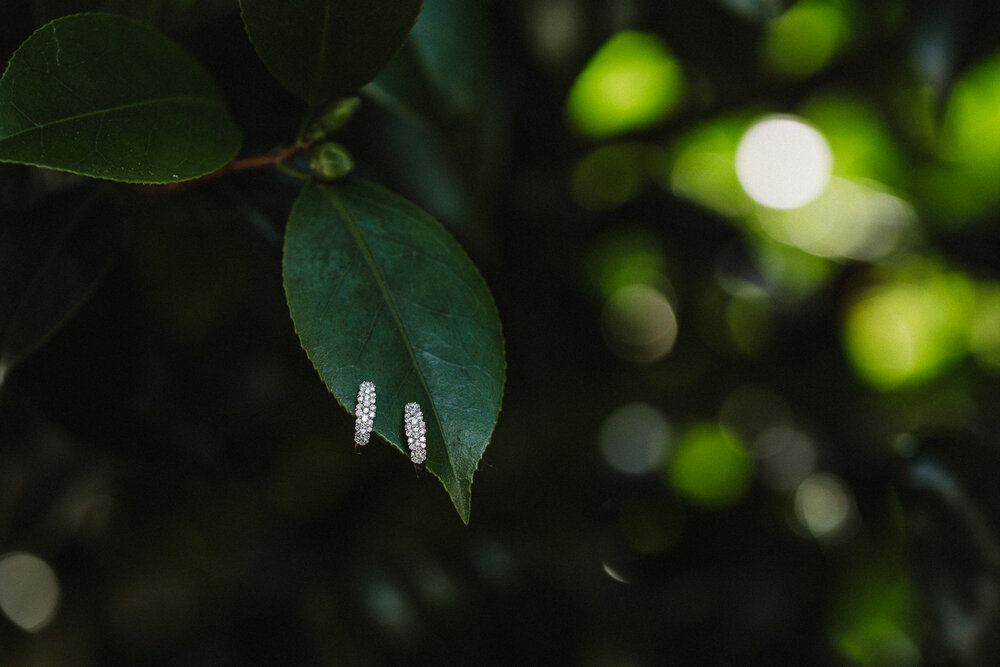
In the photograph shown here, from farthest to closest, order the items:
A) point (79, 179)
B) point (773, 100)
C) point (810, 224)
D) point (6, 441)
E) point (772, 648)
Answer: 1. point (810, 224)
2. point (773, 100)
3. point (772, 648)
4. point (6, 441)
5. point (79, 179)

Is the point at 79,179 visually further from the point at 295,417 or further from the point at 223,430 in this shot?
the point at 295,417

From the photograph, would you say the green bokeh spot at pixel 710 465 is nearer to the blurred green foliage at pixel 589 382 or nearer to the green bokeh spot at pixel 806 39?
the blurred green foliage at pixel 589 382

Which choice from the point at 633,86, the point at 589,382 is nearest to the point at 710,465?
the point at 589,382

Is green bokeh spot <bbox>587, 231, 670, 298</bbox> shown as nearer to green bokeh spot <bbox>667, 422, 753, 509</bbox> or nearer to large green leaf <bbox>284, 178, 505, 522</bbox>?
green bokeh spot <bbox>667, 422, 753, 509</bbox>

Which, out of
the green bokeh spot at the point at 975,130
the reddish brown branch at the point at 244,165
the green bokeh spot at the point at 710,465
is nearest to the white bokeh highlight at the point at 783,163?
the green bokeh spot at the point at 975,130

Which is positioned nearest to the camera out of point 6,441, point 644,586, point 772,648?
point 6,441

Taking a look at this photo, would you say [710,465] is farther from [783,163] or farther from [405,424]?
[405,424]

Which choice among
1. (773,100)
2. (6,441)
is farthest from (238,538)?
(773,100)

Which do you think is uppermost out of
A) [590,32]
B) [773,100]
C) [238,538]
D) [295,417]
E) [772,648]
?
[590,32]
